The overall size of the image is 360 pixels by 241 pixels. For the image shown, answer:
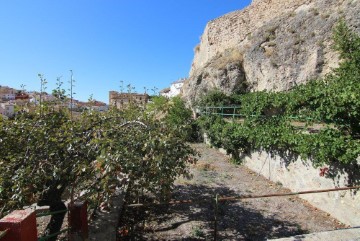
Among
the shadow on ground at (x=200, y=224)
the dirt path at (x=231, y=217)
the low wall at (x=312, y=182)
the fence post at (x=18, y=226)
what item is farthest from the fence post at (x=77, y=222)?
the low wall at (x=312, y=182)

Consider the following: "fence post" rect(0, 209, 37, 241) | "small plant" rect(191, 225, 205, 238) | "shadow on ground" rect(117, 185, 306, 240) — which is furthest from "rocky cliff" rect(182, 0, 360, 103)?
"fence post" rect(0, 209, 37, 241)

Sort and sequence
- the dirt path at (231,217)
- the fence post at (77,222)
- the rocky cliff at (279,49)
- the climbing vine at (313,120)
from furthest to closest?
the rocky cliff at (279,49), the climbing vine at (313,120), the dirt path at (231,217), the fence post at (77,222)

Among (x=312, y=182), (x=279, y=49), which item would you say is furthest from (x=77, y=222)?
(x=279, y=49)

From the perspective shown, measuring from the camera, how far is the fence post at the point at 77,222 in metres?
3.39

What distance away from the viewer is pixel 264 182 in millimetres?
8781

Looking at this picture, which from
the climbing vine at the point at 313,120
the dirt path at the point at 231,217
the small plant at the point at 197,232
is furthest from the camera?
the climbing vine at the point at 313,120

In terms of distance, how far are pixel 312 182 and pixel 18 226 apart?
6544 mm

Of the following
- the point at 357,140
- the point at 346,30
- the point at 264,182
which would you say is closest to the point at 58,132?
the point at 357,140

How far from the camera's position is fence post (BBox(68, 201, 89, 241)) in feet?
11.1

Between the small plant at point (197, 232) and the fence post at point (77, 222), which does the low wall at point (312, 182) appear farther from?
the fence post at point (77, 222)

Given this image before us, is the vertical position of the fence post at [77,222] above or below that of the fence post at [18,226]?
below

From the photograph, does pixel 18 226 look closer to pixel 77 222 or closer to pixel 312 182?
pixel 77 222

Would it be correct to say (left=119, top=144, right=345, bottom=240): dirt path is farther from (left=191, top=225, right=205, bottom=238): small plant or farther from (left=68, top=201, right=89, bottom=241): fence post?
(left=68, top=201, right=89, bottom=241): fence post

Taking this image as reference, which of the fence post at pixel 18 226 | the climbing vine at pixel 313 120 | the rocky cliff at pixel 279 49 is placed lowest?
the fence post at pixel 18 226
